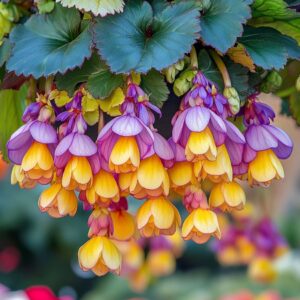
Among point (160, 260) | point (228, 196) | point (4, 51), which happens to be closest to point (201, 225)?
point (228, 196)

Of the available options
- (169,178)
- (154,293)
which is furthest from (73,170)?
(154,293)

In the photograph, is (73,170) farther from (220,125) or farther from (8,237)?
(8,237)

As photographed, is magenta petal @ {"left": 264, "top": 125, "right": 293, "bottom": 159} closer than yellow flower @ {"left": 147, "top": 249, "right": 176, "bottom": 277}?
Yes

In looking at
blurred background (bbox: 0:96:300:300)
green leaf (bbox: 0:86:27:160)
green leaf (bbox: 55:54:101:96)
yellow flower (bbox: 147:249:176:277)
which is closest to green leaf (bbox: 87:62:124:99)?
green leaf (bbox: 55:54:101:96)

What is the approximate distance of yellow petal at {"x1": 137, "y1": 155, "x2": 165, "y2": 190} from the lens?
61cm

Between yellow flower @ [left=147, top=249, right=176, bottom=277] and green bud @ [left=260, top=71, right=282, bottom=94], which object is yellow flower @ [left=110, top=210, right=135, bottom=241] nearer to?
green bud @ [left=260, top=71, right=282, bottom=94]

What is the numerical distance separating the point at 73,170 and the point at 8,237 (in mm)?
3480

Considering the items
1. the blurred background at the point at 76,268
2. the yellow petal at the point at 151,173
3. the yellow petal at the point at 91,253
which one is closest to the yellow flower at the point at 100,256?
the yellow petal at the point at 91,253

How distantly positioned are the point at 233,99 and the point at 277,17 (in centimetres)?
11

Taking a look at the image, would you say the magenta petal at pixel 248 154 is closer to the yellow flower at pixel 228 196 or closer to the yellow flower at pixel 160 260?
the yellow flower at pixel 228 196

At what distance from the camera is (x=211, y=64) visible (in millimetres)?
693

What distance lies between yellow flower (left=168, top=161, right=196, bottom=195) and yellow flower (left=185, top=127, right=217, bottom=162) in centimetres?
3

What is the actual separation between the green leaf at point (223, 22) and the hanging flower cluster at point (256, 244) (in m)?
1.38

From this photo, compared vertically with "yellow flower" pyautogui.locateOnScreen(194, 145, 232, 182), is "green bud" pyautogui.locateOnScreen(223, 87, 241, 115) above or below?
above
